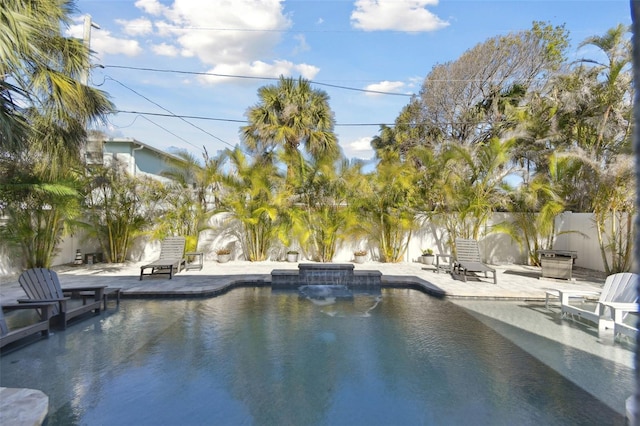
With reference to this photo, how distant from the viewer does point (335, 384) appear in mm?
4047

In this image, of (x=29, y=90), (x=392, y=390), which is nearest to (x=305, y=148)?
(x=29, y=90)

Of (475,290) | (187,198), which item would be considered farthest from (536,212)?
(187,198)

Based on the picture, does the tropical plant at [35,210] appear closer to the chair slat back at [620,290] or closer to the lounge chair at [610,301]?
the lounge chair at [610,301]

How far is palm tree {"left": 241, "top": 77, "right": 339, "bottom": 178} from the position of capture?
48.1ft

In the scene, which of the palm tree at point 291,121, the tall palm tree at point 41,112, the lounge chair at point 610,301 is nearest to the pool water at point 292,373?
the lounge chair at point 610,301

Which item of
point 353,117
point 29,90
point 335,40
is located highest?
point 335,40

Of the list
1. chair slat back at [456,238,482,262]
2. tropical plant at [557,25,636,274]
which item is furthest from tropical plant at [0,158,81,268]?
tropical plant at [557,25,636,274]

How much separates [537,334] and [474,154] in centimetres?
722

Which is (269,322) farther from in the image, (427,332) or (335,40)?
(335,40)

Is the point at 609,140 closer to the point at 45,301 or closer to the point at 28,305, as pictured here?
the point at 45,301

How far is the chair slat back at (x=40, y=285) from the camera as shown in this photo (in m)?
5.68

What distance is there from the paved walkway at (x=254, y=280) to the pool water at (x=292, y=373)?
154cm

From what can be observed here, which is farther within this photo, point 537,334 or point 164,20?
point 164,20

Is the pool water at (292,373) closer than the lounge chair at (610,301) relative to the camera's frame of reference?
Yes
